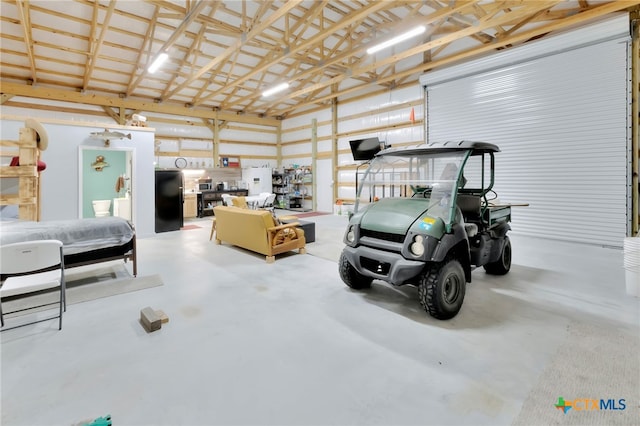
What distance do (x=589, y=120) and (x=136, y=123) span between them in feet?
31.9

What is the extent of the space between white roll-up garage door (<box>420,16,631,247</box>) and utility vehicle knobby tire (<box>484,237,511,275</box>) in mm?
3395

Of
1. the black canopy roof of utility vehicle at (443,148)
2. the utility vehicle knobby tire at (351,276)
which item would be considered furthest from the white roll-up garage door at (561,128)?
the utility vehicle knobby tire at (351,276)

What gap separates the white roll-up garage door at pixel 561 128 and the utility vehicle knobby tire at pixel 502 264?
134 inches

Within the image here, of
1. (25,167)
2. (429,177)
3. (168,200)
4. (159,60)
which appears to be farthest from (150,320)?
(159,60)

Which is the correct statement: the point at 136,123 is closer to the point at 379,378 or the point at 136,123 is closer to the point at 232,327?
the point at 232,327

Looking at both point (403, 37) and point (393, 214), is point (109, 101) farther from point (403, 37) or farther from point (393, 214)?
point (393, 214)

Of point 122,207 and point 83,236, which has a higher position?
point 122,207

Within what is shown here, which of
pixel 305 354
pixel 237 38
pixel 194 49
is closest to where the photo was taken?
pixel 305 354

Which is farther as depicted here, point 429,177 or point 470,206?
point 470,206

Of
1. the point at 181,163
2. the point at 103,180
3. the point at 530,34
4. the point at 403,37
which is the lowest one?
the point at 103,180

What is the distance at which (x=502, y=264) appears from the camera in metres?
4.29

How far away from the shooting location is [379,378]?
210 centimetres

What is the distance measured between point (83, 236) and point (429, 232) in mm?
4124

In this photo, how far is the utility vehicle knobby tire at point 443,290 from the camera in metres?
2.86
